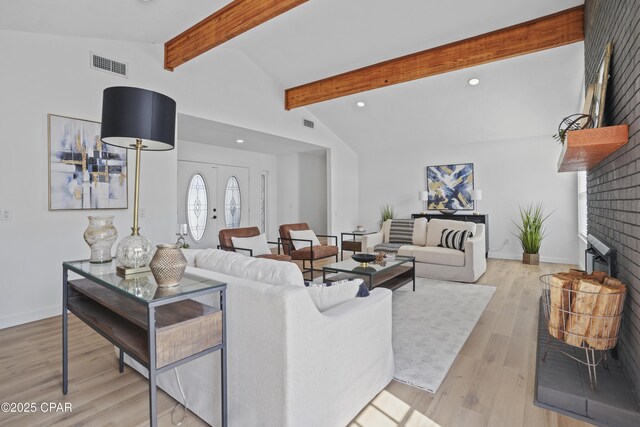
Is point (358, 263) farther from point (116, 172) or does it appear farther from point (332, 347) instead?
point (116, 172)

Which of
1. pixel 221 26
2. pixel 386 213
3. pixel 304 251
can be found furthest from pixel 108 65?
pixel 386 213

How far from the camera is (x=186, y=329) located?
1327 millimetres

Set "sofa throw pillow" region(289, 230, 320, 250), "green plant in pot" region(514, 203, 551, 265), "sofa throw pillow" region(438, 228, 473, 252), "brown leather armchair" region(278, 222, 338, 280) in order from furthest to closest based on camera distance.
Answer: "green plant in pot" region(514, 203, 551, 265), "sofa throw pillow" region(289, 230, 320, 250), "brown leather armchair" region(278, 222, 338, 280), "sofa throw pillow" region(438, 228, 473, 252)

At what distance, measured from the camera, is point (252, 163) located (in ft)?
25.4

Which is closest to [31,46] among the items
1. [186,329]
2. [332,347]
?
[186,329]

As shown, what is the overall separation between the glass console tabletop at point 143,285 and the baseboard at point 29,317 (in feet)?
6.53

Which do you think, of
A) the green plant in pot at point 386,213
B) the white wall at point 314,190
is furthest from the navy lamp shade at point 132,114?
the white wall at point 314,190

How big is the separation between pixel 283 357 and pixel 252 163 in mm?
6802

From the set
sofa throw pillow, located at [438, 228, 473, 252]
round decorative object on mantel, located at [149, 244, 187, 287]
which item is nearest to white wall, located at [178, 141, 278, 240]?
sofa throw pillow, located at [438, 228, 473, 252]

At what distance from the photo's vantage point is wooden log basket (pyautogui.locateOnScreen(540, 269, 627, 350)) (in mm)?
1701

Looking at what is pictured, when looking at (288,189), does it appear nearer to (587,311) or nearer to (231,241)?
(231,241)

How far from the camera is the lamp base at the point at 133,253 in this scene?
166 centimetres

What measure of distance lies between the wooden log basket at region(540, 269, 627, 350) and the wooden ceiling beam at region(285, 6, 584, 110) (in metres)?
3.22

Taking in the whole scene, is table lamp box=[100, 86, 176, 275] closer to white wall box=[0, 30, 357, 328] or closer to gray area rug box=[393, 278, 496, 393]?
gray area rug box=[393, 278, 496, 393]
